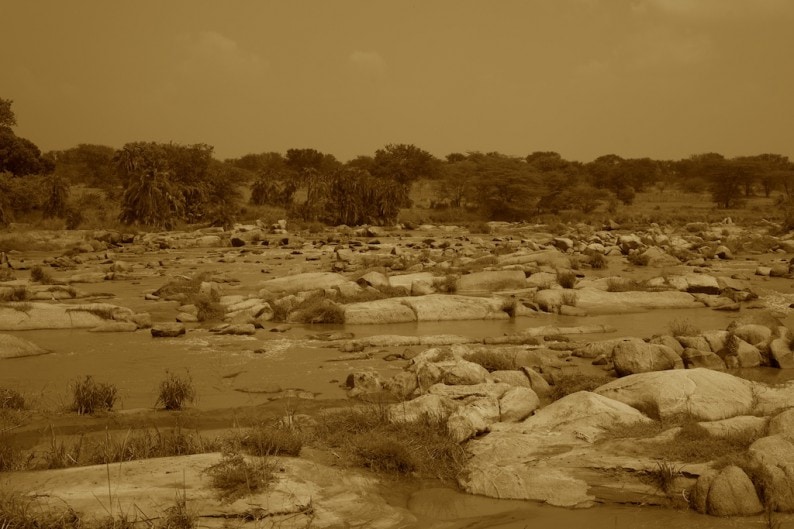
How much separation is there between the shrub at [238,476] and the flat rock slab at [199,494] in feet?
0.19

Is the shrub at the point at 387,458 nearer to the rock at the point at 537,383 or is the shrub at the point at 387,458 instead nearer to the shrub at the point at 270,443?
the shrub at the point at 270,443

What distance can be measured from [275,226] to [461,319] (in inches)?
933

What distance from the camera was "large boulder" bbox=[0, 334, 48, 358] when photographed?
431 inches

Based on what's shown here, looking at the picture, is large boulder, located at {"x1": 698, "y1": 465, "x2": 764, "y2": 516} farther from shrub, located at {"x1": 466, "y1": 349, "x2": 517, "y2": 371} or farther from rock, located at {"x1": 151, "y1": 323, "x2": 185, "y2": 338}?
rock, located at {"x1": 151, "y1": 323, "x2": 185, "y2": 338}

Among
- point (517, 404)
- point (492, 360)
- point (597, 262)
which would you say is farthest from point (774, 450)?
point (597, 262)

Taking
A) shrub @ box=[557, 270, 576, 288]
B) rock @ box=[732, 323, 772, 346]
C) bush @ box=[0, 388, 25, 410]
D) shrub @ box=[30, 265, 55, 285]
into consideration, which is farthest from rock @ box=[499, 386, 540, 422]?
shrub @ box=[30, 265, 55, 285]

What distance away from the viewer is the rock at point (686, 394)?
23.8 ft

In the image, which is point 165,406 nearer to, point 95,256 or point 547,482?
point 547,482

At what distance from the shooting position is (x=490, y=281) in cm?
1764

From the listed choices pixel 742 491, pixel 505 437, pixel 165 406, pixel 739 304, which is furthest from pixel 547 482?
pixel 739 304

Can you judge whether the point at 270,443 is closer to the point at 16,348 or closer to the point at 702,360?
the point at 702,360

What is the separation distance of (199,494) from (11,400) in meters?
4.08

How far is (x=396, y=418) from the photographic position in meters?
7.16

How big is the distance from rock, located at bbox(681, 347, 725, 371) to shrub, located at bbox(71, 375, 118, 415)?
7760 millimetres
